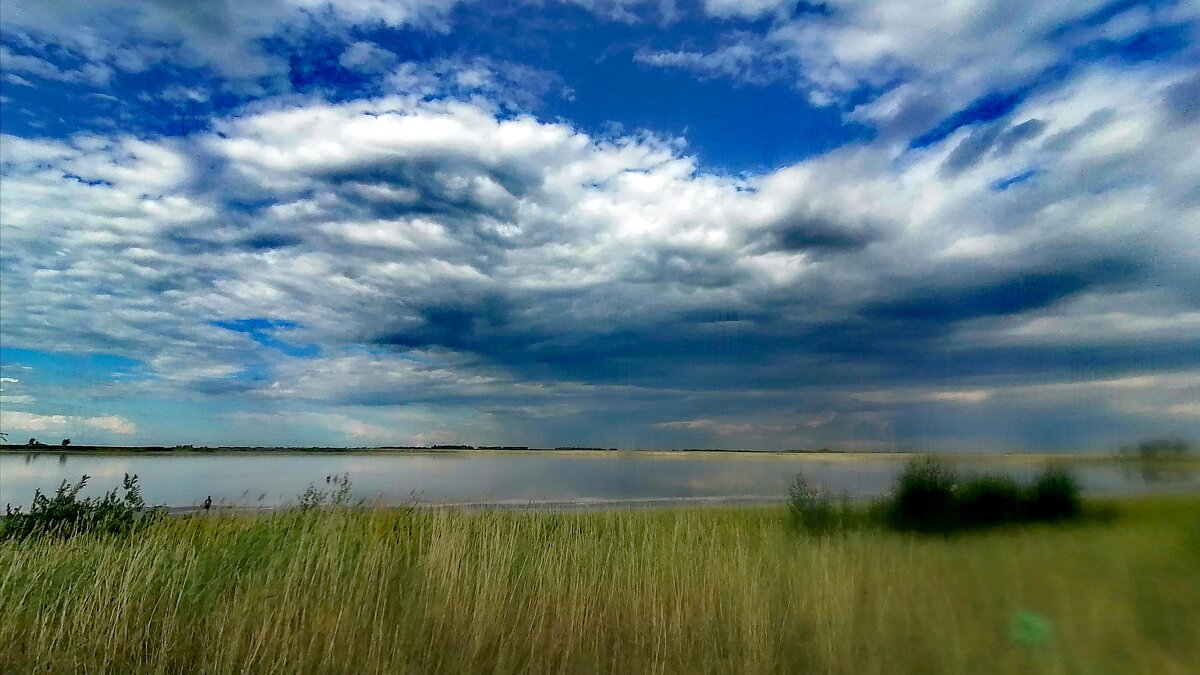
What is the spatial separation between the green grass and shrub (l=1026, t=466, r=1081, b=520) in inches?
172

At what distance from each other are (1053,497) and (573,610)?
44.6ft

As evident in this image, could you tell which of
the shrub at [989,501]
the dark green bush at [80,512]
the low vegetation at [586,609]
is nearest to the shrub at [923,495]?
the shrub at [989,501]

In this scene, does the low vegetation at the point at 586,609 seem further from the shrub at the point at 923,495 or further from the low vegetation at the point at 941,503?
the shrub at the point at 923,495

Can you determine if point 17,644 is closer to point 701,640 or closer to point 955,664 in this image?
point 701,640

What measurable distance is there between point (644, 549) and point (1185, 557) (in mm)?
8751

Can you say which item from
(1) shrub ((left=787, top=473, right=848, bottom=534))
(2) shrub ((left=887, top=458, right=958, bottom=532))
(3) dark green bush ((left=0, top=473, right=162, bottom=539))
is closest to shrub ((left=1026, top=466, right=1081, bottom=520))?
(2) shrub ((left=887, top=458, right=958, bottom=532))

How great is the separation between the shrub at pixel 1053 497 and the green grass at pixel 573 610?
438 centimetres

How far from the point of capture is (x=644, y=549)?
11289 mm

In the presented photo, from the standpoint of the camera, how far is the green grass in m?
7.38

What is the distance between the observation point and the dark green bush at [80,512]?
1437cm

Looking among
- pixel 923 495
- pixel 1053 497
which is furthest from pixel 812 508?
pixel 1053 497

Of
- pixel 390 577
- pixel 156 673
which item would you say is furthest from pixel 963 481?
pixel 156 673

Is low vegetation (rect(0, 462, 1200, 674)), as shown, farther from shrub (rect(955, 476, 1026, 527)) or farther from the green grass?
shrub (rect(955, 476, 1026, 527))

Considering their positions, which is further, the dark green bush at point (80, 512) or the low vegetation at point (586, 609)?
the dark green bush at point (80, 512)
